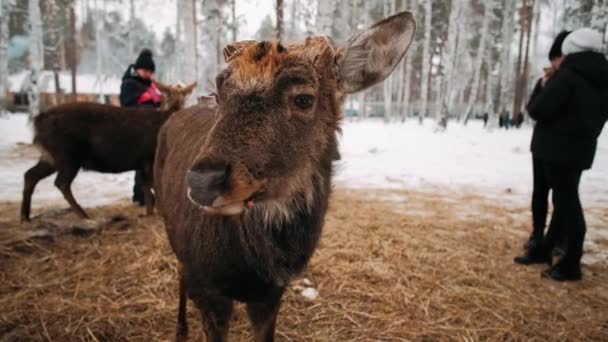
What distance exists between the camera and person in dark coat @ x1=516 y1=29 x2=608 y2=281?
3.47 metres

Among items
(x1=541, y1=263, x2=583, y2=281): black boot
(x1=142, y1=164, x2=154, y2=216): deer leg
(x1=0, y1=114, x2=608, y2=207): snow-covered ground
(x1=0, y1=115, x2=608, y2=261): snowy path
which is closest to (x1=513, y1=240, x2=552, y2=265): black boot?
(x1=541, y1=263, x2=583, y2=281): black boot

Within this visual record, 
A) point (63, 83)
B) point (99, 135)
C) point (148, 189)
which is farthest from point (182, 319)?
point (63, 83)

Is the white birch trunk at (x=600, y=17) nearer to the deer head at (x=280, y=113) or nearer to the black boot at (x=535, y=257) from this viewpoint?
the black boot at (x=535, y=257)

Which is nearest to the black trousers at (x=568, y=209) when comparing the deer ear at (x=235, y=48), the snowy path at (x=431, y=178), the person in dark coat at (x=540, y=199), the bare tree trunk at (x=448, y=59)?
the person in dark coat at (x=540, y=199)

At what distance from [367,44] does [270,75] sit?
2.41 ft

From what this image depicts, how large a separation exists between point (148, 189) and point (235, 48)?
15.2 feet

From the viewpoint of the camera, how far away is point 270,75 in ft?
5.79

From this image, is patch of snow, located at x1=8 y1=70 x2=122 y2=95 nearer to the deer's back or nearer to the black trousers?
the deer's back

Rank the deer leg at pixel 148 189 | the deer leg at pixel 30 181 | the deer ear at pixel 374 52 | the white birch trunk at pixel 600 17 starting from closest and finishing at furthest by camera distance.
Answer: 1. the deer ear at pixel 374 52
2. the deer leg at pixel 30 181
3. the deer leg at pixel 148 189
4. the white birch trunk at pixel 600 17

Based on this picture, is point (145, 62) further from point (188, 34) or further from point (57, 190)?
point (188, 34)

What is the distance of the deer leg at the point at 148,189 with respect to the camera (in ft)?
19.7

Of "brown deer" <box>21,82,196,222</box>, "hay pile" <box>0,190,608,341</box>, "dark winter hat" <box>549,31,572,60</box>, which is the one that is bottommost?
"hay pile" <box>0,190,608,341</box>

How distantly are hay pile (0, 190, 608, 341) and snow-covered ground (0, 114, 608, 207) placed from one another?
6.39 feet

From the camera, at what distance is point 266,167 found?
162 centimetres
